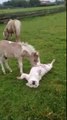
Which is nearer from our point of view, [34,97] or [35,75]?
[34,97]

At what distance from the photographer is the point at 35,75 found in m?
6.24

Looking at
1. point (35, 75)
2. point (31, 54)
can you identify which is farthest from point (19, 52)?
point (35, 75)

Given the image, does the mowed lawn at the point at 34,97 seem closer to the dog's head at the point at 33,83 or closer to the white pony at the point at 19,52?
the dog's head at the point at 33,83

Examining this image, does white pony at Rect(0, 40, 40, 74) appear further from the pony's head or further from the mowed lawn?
the mowed lawn

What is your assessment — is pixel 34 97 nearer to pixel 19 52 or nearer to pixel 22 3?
pixel 19 52

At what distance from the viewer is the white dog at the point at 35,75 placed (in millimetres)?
6025

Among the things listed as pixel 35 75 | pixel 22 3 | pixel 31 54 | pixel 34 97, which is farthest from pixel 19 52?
pixel 22 3

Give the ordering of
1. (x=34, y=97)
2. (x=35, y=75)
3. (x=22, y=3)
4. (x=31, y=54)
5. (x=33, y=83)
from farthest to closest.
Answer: (x=22, y=3), (x=31, y=54), (x=35, y=75), (x=33, y=83), (x=34, y=97)

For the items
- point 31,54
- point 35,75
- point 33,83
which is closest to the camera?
point 33,83

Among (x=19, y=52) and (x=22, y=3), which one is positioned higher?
(x=19, y=52)

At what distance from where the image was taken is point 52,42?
11531mm

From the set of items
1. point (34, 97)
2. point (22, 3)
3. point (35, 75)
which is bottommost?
point (22, 3)

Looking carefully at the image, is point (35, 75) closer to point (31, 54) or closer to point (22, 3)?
point (31, 54)

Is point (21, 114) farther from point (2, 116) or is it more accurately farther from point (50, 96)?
point (50, 96)
